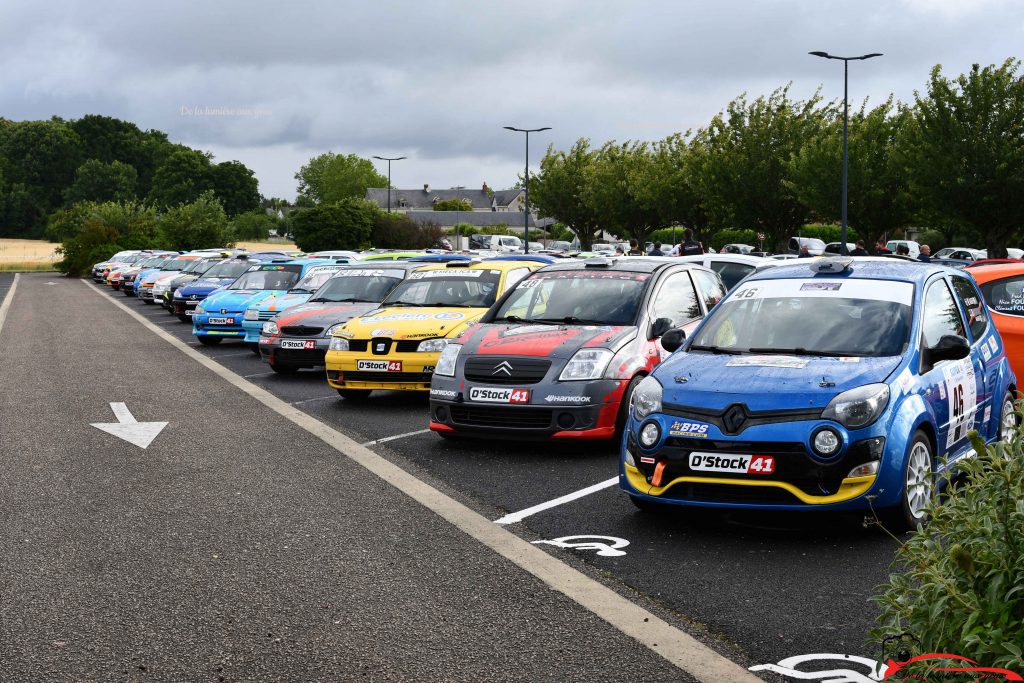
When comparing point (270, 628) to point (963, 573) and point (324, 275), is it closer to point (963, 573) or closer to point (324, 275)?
point (963, 573)

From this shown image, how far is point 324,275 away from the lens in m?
20.3

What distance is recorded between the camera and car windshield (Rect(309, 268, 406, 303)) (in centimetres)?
1678

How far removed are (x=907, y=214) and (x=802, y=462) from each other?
4434cm

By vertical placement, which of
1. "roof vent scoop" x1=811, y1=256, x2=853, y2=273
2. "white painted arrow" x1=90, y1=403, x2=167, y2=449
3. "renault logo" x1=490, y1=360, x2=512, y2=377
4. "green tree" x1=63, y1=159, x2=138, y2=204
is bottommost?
"white painted arrow" x1=90, y1=403, x2=167, y2=449

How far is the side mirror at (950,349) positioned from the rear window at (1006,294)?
416cm

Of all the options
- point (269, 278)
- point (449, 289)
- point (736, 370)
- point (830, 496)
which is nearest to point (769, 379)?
point (736, 370)

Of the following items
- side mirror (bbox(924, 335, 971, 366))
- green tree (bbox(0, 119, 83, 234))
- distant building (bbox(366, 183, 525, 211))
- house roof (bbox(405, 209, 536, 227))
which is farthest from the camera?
distant building (bbox(366, 183, 525, 211))

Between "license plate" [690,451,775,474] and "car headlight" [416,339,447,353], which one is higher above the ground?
"car headlight" [416,339,447,353]

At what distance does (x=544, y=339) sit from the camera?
33.0ft

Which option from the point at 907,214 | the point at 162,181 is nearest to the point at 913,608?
the point at 907,214

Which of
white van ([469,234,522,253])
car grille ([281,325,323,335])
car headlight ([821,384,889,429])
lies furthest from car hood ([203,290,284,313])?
white van ([469,234,522,253])

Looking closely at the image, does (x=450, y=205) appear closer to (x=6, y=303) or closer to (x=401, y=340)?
(x=6, y=303)

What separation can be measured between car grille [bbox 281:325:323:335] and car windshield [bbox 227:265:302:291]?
572 cm

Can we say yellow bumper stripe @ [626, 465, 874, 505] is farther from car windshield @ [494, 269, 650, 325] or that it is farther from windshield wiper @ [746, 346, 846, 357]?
car windshield @ [494, 269, 650, 325]
